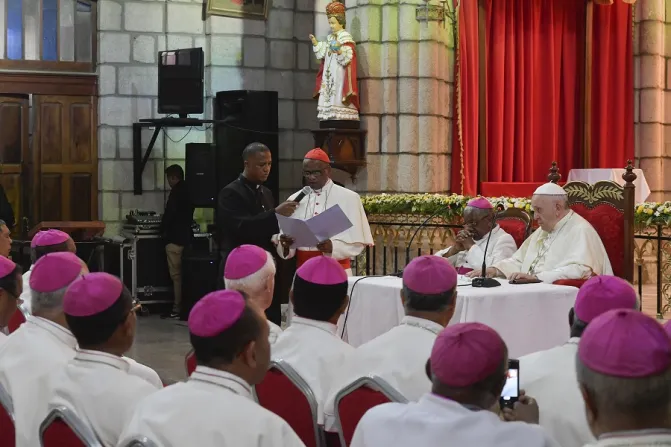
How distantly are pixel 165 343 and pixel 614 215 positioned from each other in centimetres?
386

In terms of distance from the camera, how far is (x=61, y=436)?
2.54 m

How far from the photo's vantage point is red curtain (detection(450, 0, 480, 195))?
35.7 feet

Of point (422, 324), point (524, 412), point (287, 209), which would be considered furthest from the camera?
point (287, 209)

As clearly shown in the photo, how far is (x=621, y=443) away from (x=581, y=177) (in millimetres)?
A: 9333

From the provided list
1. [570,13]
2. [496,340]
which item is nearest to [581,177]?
[570,13]

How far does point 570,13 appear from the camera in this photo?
37.9ft

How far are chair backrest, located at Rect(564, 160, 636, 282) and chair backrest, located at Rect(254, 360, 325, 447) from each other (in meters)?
3.57

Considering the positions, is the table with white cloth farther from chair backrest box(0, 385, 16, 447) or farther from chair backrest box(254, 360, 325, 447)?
chair backrest box(0, 385, 16, 447)

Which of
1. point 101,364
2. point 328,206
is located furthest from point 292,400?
point 328,206

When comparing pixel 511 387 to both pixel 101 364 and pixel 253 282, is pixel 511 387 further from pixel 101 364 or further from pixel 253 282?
pixel 253 282

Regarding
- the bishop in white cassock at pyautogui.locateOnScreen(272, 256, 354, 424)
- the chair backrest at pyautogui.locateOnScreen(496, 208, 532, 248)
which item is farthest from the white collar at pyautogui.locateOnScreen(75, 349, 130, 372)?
the chair backrest at pyautogui.locateOnScreen(496, 208, 532, 248)

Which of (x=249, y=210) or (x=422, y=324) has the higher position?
(x=249, y=210)

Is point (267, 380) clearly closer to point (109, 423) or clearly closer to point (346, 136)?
point (109, 423)

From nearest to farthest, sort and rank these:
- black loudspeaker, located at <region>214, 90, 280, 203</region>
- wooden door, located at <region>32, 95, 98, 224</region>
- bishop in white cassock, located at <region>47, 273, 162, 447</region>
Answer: bishop in white cassock, located at <region>47, 273, 162, 447</region> < black loudspeaker, located at <region>214, 90, 280, 203</region> < wooden door, located at <region>32, 95, 98, 224</region>
